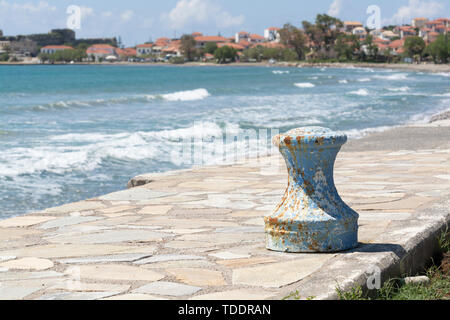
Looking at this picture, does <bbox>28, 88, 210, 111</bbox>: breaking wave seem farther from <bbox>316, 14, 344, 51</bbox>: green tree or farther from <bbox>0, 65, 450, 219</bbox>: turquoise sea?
<bbox>316, 14, 344, 51</bbox>: green tree

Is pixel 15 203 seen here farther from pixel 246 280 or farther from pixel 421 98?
pixel 421 98

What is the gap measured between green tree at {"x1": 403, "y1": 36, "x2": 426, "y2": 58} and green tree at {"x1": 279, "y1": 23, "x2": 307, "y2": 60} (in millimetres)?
37304

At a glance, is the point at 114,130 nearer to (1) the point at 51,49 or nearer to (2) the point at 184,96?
(2) the point at 184,96

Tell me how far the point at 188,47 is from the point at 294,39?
119 ft

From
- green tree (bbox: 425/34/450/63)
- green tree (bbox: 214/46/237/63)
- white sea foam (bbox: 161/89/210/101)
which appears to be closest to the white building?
green tree (bbox: 214/46/237/63)

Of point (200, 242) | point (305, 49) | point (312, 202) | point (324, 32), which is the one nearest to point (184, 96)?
point (200, 242)

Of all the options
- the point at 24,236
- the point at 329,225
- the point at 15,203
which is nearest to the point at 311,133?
the point at 329,225

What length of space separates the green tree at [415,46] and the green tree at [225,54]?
5665 centimetres

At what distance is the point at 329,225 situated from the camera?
4.42 m

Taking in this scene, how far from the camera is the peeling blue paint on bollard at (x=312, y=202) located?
4.39 m

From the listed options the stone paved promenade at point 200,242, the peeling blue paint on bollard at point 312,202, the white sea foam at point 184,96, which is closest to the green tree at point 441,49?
the white sea foam at point 184,96

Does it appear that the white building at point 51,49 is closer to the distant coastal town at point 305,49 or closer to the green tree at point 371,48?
the distant coastal town at point 305,49

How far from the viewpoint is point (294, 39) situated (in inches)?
6737

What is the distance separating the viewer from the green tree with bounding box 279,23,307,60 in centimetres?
17025
